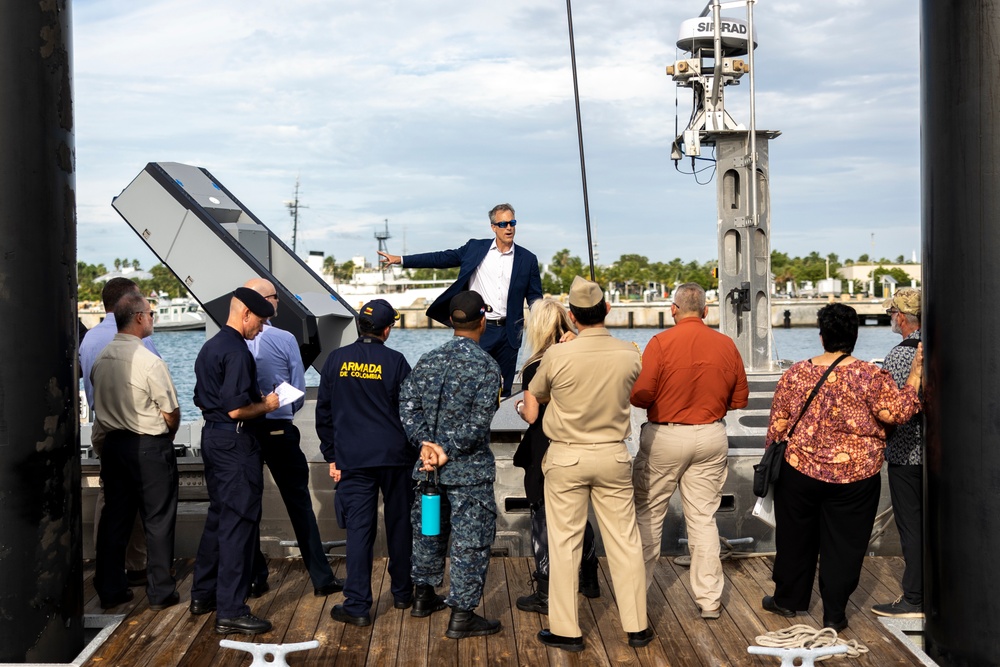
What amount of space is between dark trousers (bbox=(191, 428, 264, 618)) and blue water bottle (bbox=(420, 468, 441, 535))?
0.84 m

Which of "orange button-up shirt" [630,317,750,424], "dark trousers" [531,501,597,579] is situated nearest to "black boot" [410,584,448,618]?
"dark trousers" [531,501,597,579]

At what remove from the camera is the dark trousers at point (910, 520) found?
4844mm

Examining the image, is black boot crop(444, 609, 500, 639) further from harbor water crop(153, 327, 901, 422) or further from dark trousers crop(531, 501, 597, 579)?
harbor water crop(153, 327, 901, 422)

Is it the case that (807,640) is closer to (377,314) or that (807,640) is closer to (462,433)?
(462,433)

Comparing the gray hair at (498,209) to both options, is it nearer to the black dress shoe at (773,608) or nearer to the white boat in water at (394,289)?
the black dress shoe at (773,608)

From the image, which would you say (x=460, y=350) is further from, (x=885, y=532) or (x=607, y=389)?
(x=885, y=532)

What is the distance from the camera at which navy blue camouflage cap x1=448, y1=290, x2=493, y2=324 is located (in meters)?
4.49

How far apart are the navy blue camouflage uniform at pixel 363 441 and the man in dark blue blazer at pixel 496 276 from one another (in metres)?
1.35

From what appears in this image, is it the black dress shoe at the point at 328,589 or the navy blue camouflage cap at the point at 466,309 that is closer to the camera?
the navy blue camouflage cap at the point at 466,309

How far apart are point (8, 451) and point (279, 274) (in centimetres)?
440

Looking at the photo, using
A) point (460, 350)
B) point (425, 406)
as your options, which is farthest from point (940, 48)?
point (425, 406)

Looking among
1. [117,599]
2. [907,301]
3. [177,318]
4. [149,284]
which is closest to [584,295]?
[907,301]

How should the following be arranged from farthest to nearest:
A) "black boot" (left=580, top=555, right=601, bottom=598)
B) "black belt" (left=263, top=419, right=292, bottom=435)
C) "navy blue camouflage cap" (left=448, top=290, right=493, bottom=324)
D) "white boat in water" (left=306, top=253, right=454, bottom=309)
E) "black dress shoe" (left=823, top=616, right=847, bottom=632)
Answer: "white boat in water" (left=306, top=253, right=454, bottom=309)
"black boot" (left=580, top=555, right=601, bottom=598)
"black belt" (left=263, top=419, right=292, bottom=435)
"black dress shoe" (left=823, top=616, right=847, bottom=632)
"navy blue camouflage cap" (left=448, top=290, right=493, bottom=324)

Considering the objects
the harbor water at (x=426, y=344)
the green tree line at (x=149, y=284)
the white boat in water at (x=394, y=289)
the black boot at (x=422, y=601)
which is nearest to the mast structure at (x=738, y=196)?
the black boot at (x=422, y=601)
